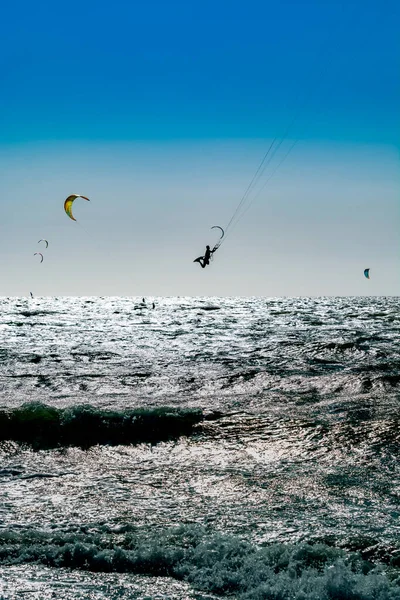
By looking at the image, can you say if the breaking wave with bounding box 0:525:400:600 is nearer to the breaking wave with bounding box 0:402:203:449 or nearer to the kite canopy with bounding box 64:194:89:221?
the breaking wave with bounding box 0:402:203:449

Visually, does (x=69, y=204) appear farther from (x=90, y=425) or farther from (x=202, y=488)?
(x=202, y=488)

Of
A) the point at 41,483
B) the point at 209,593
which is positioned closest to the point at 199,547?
the point at 209,593

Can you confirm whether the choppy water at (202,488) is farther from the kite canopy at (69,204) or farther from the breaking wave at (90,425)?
the kite canopy at (69,204)

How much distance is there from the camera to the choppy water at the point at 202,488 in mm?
3812

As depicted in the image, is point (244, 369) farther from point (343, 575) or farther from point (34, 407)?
point (343, 575)

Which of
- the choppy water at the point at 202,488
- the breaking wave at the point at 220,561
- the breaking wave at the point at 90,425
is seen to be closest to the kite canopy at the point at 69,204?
the choppy water at the point at 202,488

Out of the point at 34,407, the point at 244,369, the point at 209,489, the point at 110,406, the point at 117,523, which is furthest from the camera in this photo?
the point at 244,369

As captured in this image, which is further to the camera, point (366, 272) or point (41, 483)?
point (366, 272)

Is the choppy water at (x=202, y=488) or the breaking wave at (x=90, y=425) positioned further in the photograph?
the breaking wave at (x=90, y=425)

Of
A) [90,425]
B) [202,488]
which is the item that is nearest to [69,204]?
[90,425]

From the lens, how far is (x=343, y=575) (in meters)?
3.71

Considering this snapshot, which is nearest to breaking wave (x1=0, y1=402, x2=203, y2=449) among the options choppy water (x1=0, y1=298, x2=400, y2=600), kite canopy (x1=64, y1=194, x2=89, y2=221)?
choppy water (x1=0, y1=298, x2=400, y2=600)

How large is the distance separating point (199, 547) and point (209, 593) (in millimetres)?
548

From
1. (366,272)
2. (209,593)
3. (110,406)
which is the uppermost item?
(366,272)
